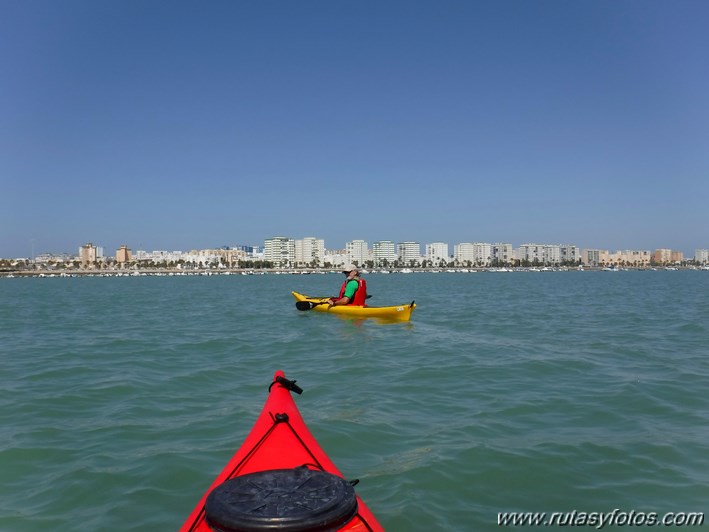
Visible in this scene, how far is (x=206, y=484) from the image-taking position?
5.26 metres

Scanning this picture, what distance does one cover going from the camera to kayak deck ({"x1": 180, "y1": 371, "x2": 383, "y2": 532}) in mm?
2916

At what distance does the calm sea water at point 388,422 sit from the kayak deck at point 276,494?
98 centimetres

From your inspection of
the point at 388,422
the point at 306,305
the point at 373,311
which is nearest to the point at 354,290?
the point at 373,311

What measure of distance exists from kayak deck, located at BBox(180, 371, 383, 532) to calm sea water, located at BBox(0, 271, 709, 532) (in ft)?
3.21

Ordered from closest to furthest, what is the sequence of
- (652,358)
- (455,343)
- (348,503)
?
(348,503) → (652,358) → (455,343)

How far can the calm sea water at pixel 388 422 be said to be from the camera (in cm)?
494

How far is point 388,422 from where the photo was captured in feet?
23.7

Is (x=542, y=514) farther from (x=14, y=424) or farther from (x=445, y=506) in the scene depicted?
(x=14, y=424)

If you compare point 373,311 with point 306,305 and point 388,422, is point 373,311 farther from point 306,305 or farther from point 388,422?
point 388,422

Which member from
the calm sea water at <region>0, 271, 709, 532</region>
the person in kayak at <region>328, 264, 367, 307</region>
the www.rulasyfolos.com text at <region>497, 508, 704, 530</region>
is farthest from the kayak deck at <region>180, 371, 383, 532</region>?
the person in kayak at <region>328, 264, 367, 307</region>

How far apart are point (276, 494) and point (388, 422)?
4.28 m

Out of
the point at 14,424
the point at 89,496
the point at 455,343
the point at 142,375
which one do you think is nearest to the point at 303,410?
the point at 89,496

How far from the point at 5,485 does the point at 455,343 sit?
11372 mm

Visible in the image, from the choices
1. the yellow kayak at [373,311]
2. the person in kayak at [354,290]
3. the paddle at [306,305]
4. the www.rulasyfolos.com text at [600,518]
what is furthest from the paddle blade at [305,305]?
the www.rulasyfolos.com text at [600,518]
